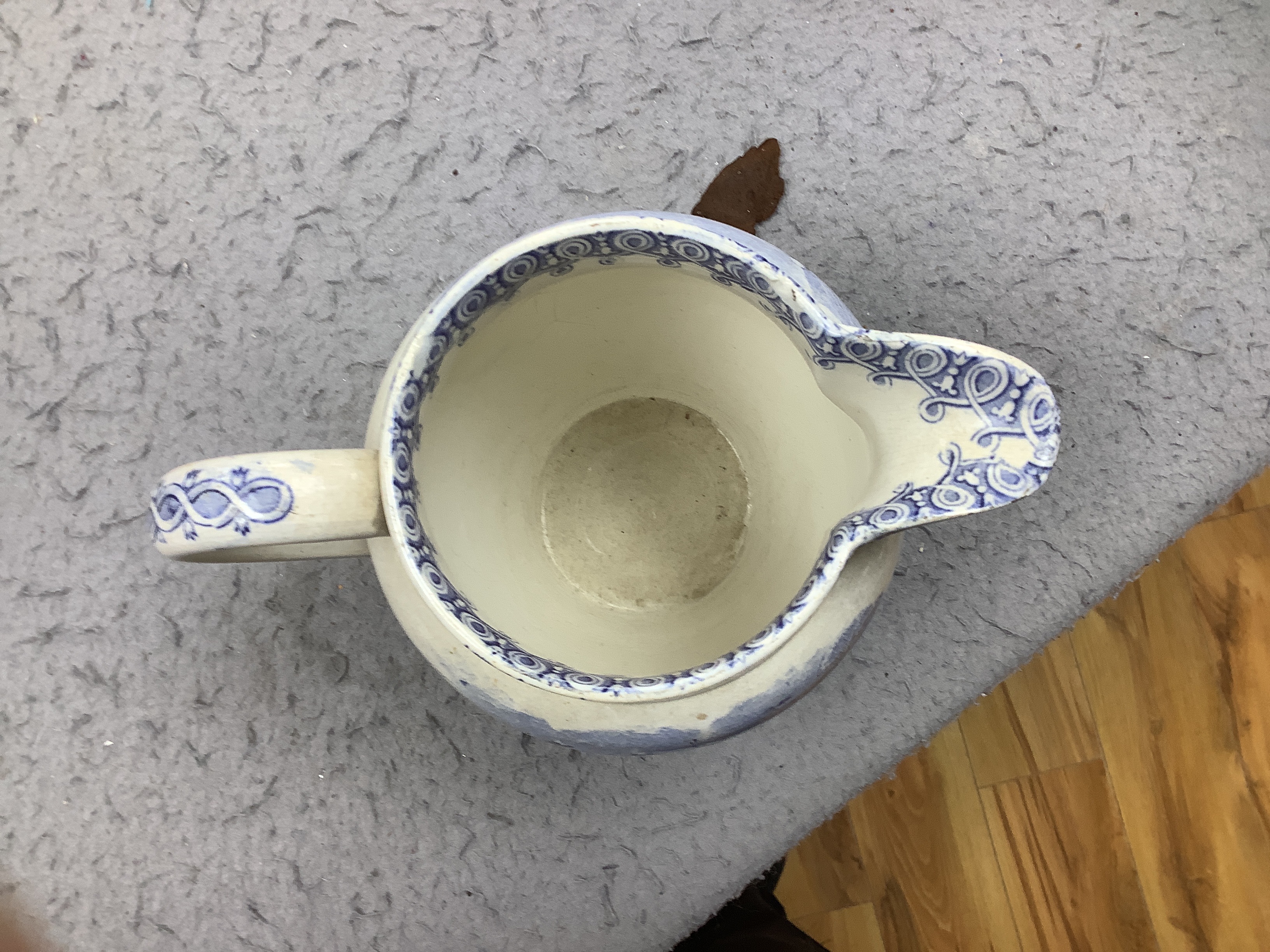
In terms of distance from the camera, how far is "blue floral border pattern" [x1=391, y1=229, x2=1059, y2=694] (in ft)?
0.98

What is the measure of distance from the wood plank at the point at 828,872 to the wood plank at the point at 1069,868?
0.40 feet

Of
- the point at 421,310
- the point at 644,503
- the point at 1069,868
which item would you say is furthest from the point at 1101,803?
the point at 421,310

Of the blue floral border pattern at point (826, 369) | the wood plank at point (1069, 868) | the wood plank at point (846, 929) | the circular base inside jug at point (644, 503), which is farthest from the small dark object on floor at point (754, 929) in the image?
the blue floral border pattern at point (826, 369)

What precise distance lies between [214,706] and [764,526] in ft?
1.28

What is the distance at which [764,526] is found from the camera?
1.57 feet

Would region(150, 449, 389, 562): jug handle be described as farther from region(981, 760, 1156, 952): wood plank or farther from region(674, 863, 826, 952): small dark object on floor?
region(981, 760, 1156, 952): wood plank

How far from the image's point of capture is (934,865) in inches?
29.3

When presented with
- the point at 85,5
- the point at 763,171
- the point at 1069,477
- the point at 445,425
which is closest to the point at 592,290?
the point at 445,425

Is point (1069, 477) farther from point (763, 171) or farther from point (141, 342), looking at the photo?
point (141, 342)

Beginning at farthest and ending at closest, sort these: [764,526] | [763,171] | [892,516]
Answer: [763,171], [764,526], [892,516]

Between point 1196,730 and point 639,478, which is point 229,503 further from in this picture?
point 1196,730

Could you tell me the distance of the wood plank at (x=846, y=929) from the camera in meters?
0.75

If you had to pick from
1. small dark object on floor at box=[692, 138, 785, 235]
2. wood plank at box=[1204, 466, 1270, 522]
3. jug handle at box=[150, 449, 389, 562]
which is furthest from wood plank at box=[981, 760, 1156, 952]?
jug handle at box=[150, 449, 389, 562]

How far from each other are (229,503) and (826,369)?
234mm
